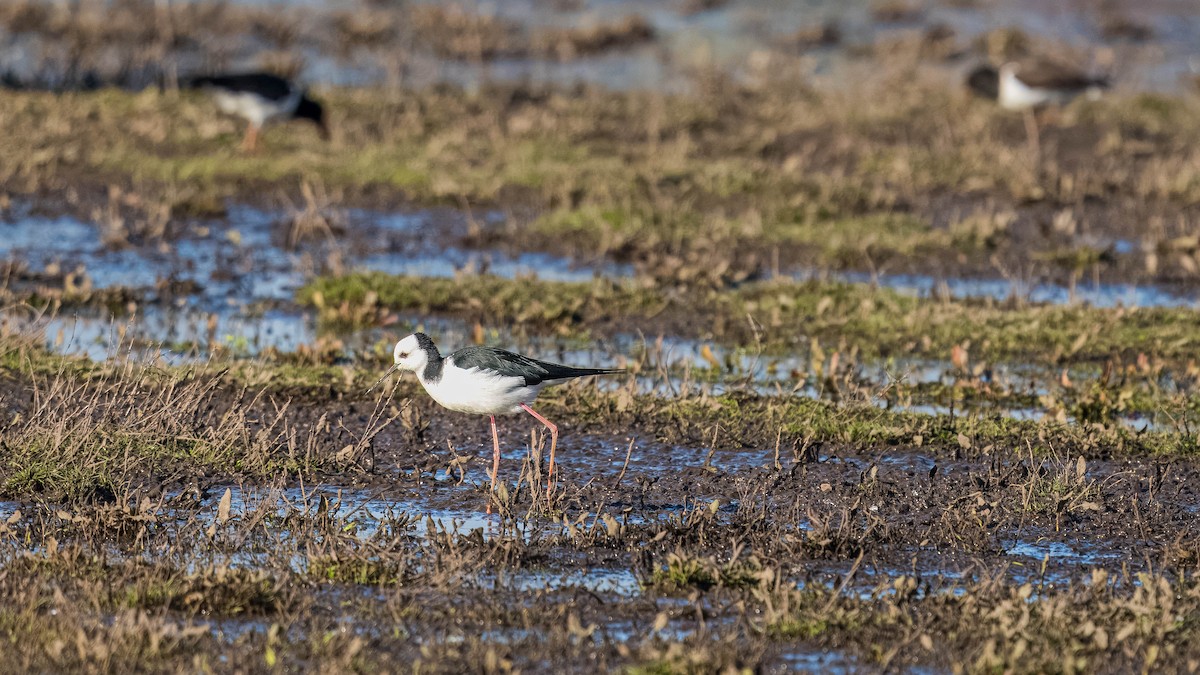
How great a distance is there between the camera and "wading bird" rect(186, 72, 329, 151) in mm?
16031

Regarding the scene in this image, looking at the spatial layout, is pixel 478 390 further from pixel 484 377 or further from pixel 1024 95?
pixel 1024 95

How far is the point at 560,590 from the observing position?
6098 mm

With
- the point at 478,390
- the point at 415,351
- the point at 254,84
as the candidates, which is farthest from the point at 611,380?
the point at 254,84

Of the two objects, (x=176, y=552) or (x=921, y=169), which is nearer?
(x=176, y=552)

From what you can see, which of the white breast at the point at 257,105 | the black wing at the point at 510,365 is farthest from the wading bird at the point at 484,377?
the white breast at the point at 257,105

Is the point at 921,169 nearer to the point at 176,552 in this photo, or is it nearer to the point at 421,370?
the point at 421,370

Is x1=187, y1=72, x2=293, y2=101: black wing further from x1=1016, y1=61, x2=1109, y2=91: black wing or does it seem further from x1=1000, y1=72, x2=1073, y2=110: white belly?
x1=1016, y1=61, x2=1109, y2=91: black wing

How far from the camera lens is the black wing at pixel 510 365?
727 cm

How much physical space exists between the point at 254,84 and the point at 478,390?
9.88 metres

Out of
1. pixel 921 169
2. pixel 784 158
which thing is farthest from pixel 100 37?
pixel 921 169

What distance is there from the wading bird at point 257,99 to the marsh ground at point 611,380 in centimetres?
36

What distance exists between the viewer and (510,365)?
24.0ft

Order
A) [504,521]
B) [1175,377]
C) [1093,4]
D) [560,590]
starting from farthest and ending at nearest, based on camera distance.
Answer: [1093,4] → [1175,377] → [504,521] → [560,590]

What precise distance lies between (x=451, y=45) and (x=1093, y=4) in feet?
40.5
